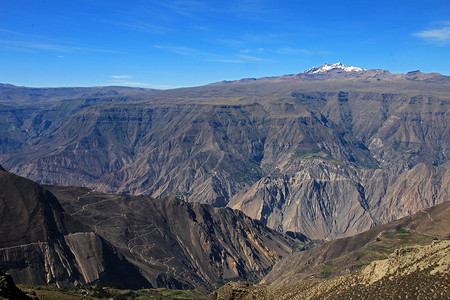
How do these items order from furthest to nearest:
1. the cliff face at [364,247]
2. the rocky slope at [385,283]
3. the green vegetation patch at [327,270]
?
1. the cliff face at [364,247]
2. the green vegetation patch at [327,270]
3. the rocky slope at [385,283]

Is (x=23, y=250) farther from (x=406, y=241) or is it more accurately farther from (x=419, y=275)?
(x=406, y=241)

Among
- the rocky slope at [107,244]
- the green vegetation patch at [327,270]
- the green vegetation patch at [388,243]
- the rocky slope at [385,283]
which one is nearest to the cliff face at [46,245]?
the rocky slope at [107,244]

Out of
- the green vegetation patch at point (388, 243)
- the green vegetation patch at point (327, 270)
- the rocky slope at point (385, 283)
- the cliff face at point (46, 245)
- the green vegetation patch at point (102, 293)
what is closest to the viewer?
the rocky slope at point (385, 283)

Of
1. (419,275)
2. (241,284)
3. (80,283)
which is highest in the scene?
(419,275)

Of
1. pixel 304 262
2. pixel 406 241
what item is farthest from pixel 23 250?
pixel 406 241

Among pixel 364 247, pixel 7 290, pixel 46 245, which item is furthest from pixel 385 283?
pixel 46 245

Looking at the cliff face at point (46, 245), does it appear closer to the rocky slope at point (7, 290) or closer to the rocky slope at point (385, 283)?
the rocky slope at point (385, 283)
